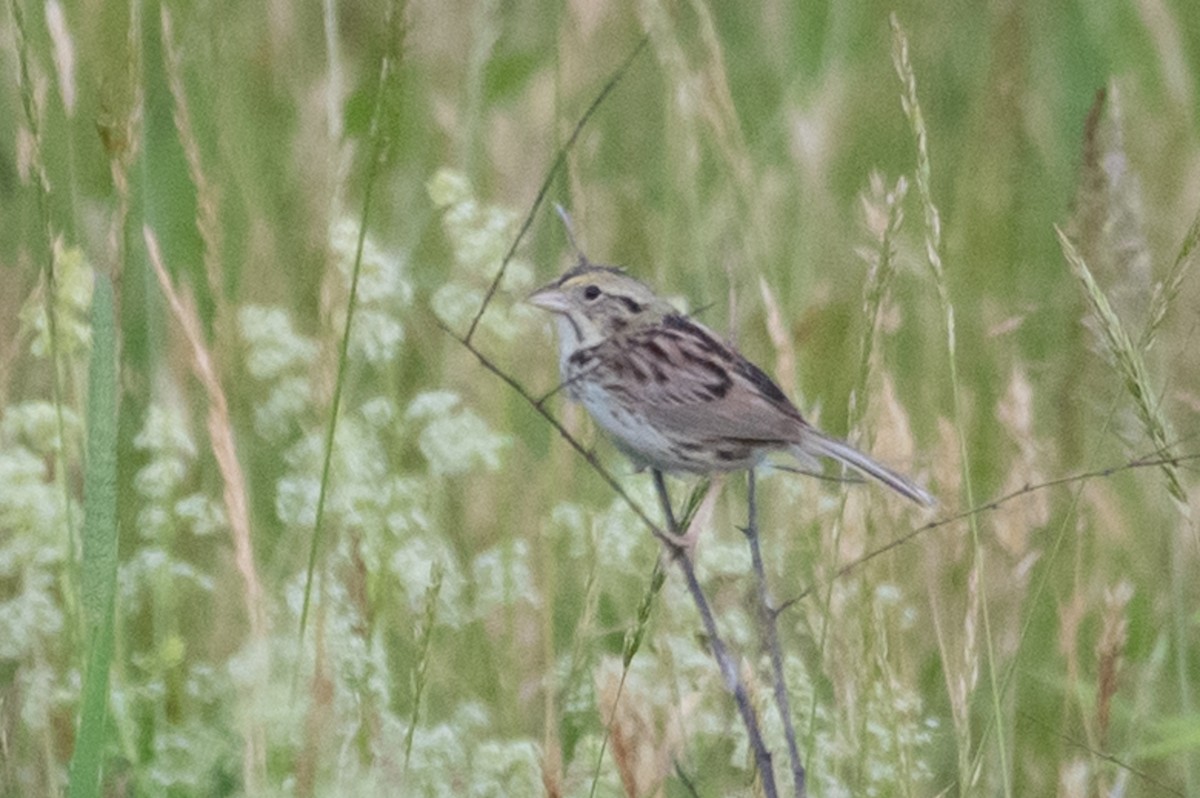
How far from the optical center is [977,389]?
3.21 meters

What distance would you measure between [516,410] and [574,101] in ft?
2.92

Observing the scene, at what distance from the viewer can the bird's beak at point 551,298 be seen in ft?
7.85

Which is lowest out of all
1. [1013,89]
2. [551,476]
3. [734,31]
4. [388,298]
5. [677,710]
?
[677,710]

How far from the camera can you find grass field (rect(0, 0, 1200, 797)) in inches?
75.3

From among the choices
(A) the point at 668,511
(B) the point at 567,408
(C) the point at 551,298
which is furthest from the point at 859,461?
(B) the point at 567,408

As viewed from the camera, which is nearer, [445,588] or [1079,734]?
[445,588]

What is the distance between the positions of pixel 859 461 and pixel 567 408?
77 centimetres

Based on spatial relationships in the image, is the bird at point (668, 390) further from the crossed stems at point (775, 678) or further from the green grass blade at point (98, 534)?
the green grass blade at point (98, 534)

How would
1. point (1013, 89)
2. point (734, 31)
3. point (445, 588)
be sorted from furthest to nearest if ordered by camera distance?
point (734, 31)
point (1013, 89)
point (445, 588)

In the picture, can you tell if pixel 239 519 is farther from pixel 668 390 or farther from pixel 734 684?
pixel 668 390

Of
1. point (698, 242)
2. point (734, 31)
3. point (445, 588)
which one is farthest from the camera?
point (734, 31)

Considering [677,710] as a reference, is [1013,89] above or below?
above

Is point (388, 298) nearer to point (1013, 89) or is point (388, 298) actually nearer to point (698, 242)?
point (698, 242)

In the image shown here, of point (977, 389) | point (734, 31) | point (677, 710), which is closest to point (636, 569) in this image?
point (677, 710)
